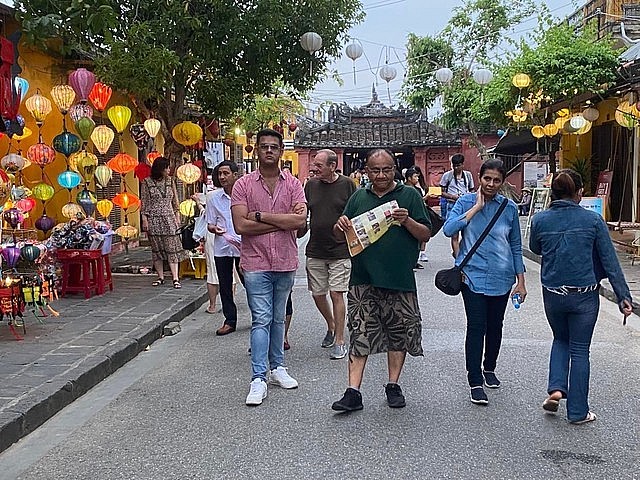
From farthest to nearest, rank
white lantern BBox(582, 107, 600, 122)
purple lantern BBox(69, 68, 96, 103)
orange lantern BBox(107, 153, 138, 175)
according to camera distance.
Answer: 1. white lantern BBox(582, 107, 600, 122)
2. orange lantern BBox(107, 153, 138, 175)
3. purple lantern BBox(69, 68, 96, 103)

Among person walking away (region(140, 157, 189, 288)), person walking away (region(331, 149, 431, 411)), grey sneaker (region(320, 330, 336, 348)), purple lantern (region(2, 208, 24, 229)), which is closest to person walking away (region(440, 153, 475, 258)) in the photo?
person walking away (region(140, 157, 189, 288))

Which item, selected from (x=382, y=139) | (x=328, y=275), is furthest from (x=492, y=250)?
(x=382, y=139)

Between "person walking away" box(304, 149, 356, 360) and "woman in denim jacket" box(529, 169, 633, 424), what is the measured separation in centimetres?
219

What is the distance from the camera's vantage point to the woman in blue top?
5363 millimetres

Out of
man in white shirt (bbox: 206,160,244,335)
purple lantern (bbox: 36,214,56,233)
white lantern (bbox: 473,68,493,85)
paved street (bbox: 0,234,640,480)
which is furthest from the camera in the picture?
white lantern (bbox: 473,68,493,85)

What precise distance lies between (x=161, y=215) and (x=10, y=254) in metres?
3.43

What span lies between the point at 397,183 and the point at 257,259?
118cm

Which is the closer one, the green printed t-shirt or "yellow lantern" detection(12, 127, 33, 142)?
the green printed t-shirt

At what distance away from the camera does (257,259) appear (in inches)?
219

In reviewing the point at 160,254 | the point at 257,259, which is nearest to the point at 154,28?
the point at 160,254

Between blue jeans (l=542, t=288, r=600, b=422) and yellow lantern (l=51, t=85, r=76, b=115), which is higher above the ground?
yellow lantern (l=51, t=85, r=76, b=115)

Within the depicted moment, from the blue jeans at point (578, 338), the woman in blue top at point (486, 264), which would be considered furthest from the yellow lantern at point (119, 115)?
the blue jeans at point (578, 338)

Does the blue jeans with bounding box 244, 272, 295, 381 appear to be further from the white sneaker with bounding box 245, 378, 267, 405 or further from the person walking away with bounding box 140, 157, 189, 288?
the person walking away with bounding box 140, 157, 189, 288

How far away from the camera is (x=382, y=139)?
35188 mm
